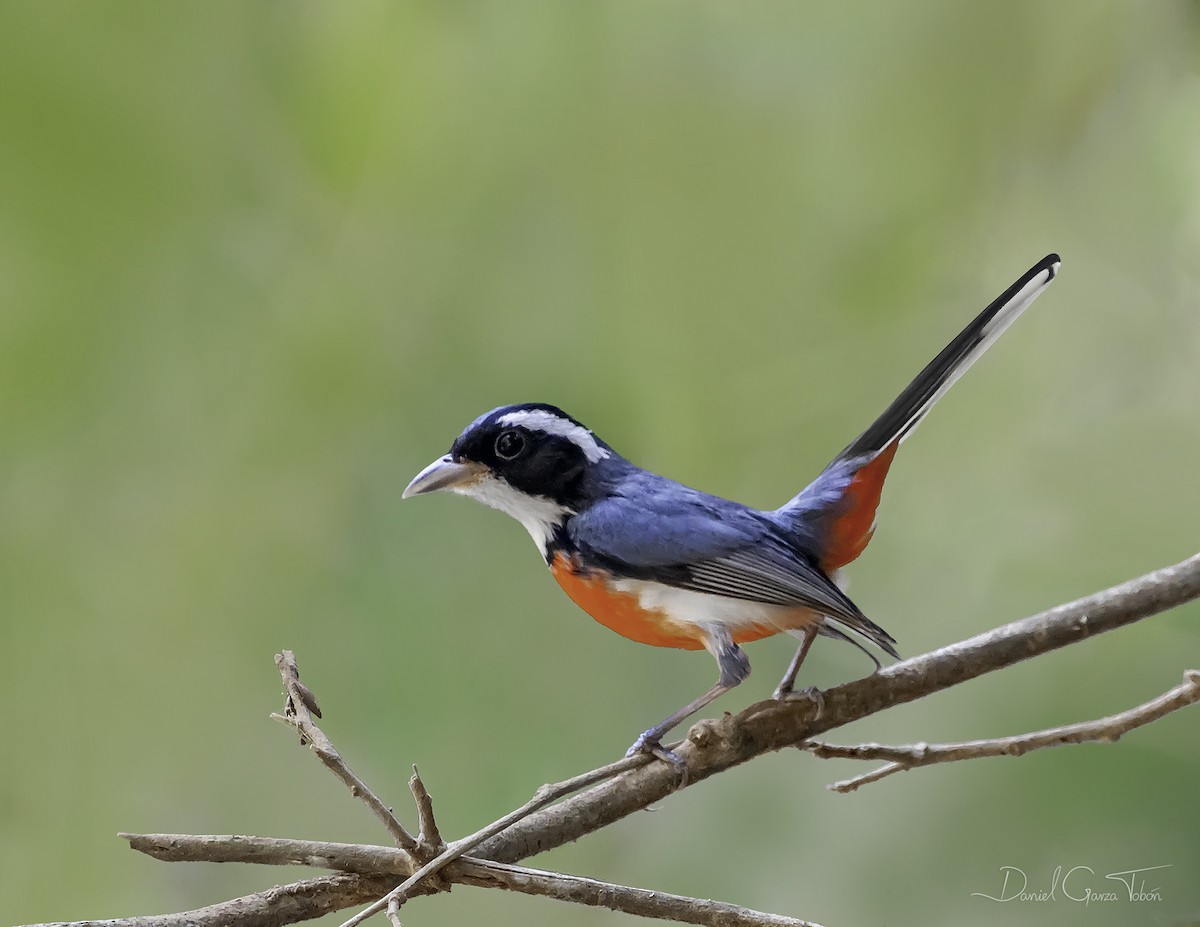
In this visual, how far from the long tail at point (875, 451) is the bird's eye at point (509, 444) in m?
0.32

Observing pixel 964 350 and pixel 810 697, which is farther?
pixel 964 350

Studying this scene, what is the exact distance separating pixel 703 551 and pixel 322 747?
1.49 ft

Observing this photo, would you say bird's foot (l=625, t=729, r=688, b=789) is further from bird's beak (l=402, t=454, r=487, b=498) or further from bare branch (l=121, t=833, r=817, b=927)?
bird's beak (l=402, t=454, r=487, b=498)

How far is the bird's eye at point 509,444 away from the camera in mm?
1184

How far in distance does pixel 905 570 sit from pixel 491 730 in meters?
0.69

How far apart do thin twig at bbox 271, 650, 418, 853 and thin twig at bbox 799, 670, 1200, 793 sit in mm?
409

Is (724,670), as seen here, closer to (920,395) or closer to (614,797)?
(614,797)

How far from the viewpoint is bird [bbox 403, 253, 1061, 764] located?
44.2 inches

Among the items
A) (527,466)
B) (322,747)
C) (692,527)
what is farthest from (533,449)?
(322,747)

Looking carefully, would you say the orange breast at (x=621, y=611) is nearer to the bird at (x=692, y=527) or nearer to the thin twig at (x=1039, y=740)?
the bird at (x=692, y=527)

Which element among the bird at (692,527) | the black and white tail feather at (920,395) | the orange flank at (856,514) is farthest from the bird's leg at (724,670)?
the orange flank at (856,514)

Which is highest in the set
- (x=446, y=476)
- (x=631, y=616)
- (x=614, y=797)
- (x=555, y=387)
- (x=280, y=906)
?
(x=555, y=387)

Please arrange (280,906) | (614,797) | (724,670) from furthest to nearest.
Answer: (724,670), (614,797), (280,906)

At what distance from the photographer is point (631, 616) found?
116 centimetres
